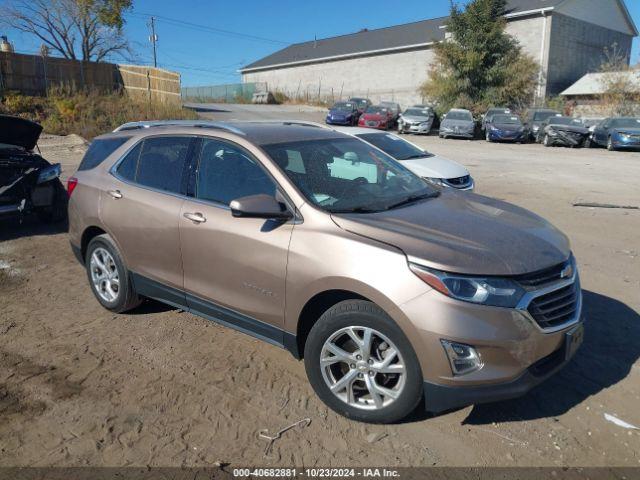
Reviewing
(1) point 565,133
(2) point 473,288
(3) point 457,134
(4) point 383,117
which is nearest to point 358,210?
(2) point 473,288

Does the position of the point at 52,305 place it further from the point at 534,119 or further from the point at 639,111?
the point at 639,111

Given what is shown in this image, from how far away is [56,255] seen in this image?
6832 millimetres

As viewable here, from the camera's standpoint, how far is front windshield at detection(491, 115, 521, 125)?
2678 cm

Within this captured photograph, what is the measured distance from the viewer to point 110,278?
4.82 meters

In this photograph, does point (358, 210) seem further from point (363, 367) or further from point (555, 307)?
point (555, 307)

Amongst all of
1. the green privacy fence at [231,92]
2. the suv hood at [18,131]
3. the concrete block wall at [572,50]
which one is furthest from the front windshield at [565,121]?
the green privacy fence at [231,92]

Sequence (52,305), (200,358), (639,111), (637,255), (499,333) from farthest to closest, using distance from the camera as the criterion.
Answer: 1. (639,111)
2. (637,255)
3. (52,305)
4. (200,358)
5. (499,333)

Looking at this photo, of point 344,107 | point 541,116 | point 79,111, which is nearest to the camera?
point 79,111

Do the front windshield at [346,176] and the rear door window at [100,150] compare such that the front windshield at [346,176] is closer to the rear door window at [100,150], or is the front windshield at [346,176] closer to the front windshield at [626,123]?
the rear door window at [100,150]

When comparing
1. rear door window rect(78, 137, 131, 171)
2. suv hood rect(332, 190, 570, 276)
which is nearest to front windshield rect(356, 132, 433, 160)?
rear door window rect(78, 137, 131, 171)

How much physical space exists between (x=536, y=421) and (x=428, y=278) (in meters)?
1.19

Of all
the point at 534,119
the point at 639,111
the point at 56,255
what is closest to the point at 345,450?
the point at 56,255

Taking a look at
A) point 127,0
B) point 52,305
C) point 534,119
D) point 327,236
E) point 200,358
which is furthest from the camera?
point 127,0

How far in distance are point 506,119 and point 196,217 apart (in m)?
26.0
